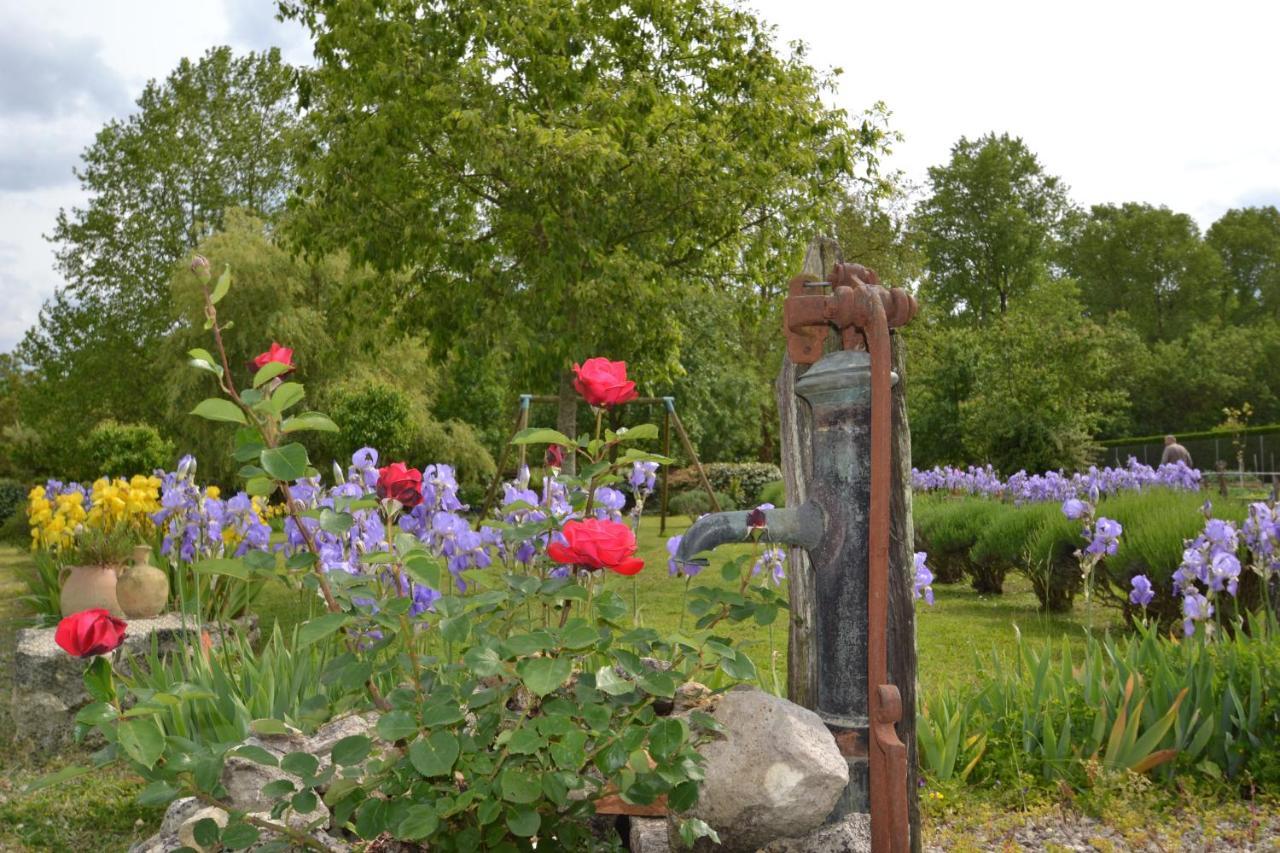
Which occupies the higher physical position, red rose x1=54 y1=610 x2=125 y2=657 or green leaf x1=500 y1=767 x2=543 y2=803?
red rose x1=54 y1=610 x2=125 y2=657

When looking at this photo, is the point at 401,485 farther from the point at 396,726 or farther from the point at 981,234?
the point at 981,234

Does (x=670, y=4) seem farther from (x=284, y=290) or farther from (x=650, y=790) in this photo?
(x=650, y=790)

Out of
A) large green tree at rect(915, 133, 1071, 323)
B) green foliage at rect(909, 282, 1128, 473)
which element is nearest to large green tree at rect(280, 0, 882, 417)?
green foliage at rect(909, 282, 1128, 473)

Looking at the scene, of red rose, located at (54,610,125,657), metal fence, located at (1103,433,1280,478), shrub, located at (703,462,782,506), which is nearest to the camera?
red rose, located at (54,610,125,657)

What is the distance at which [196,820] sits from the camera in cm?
262

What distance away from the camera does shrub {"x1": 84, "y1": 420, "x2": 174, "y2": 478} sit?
17.9m

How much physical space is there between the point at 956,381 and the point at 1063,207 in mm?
22461

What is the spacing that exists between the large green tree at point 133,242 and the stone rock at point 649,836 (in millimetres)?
21662

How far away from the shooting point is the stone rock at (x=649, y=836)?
2.49m

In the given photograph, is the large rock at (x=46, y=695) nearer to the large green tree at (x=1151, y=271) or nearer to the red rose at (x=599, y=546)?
the red rose at (x=599, y=546)

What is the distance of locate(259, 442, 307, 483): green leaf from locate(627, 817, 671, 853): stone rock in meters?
1.24

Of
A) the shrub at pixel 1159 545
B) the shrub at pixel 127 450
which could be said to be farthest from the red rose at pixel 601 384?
the shrub at pixel 127 450

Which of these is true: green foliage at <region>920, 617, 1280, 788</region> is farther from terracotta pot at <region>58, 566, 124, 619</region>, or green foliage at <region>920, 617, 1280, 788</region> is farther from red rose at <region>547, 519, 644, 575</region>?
terracotta pot at <region>58, 566, 124, 619</region>

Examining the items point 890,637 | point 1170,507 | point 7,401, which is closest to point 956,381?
point 1170,507
